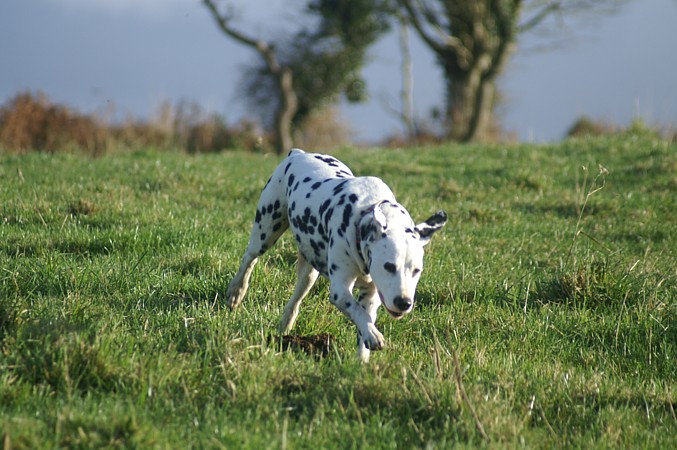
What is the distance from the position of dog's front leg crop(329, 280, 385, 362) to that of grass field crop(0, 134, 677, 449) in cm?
19

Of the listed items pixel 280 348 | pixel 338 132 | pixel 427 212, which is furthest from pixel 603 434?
pixel 338 132

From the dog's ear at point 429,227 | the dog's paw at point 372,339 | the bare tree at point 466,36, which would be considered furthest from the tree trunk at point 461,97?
the dog's paw at point 372,339

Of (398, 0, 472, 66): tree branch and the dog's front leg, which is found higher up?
(398, 0, 472, 66): tree branch

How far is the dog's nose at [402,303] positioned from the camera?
15.8 feet

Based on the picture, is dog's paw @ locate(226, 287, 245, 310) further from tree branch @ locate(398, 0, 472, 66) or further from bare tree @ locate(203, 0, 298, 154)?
tree branch @ locate(398, 0, 472, 66)

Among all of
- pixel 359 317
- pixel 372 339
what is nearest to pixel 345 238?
pixel 359 317

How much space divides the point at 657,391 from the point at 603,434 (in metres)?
1.06

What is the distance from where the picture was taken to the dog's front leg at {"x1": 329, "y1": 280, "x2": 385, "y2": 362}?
200 inches

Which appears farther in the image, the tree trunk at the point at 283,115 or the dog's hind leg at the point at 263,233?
the tree trunk at the point at 283,115

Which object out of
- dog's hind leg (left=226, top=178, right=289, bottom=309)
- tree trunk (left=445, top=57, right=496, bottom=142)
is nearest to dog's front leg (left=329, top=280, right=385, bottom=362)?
dog's hind leg (left=226, top=178, right=289, bottom=309)

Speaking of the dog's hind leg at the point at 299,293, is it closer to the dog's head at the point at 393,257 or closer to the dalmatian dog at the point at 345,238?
the dalmatian dog at the point at 345,238

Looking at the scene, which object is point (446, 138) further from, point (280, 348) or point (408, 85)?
point (280, 348)

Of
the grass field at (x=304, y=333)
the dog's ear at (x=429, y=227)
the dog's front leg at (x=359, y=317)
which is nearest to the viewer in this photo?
the grass field at (x=304, y=333)

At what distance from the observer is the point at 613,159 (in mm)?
14891
